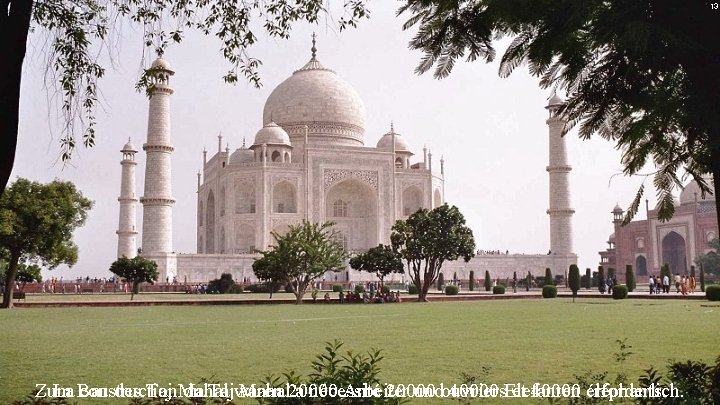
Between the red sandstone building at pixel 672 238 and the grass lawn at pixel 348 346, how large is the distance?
32311mm

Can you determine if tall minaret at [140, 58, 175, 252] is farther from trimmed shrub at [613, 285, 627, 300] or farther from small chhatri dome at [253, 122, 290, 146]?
trimmed shrub at [613, 285, 627, 300]

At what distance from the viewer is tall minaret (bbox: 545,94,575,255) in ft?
142

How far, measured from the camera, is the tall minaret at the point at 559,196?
142 ft

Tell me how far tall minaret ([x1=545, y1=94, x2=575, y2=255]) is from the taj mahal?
60 millimetres

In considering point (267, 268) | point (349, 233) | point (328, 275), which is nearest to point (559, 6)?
point (267, 268)

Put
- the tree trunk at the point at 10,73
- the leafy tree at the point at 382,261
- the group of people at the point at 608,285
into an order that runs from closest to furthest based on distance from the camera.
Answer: the tree trunk at the point at 10,73, the leafy tree at the point at 382,261, the group of people at the point at 608,285

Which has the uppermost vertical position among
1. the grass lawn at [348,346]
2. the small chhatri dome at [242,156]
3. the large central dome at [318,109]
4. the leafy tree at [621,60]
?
the large central dome at [318,109]

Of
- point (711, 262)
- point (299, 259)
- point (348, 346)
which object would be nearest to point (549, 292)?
point (299, 259)

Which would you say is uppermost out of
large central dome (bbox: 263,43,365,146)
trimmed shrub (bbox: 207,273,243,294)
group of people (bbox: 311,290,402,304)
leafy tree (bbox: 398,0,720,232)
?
large central dome (bbox: 263,43,365,146)

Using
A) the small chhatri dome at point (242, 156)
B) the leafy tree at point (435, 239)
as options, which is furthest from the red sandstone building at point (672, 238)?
the small chhatri dome at point (242, 156)

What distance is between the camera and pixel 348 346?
29.1ft

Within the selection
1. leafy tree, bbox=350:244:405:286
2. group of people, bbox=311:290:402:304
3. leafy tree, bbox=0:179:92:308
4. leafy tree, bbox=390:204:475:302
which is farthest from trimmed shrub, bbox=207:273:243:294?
leafy tree, bbox=0:179:92:308

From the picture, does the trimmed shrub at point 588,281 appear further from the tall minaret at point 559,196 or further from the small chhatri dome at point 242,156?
the small chhatri dome at point 242,156

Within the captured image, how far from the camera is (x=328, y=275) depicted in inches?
1603
